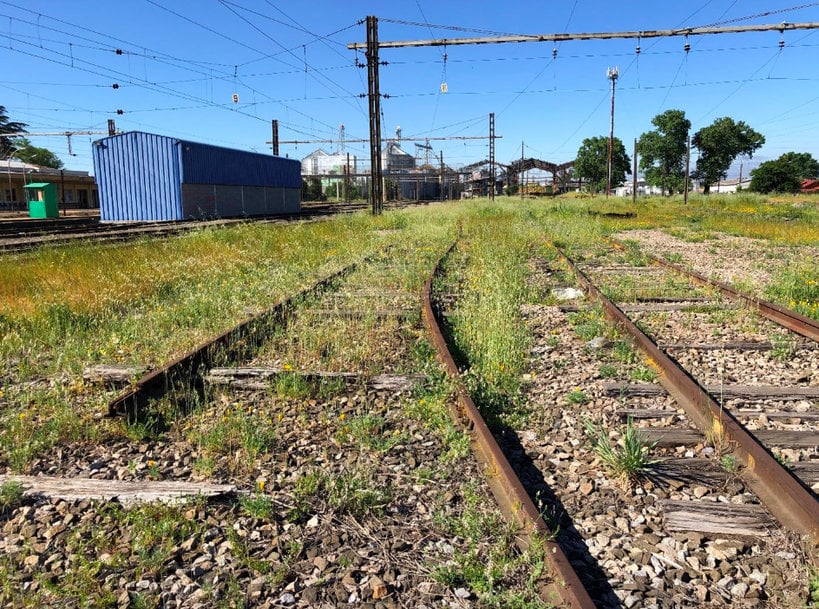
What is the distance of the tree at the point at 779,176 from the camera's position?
8019 centimetres

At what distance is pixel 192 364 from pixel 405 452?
223 cm

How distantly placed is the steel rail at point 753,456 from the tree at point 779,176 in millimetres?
89157

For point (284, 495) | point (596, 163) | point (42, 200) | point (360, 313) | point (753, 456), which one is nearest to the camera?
point (284, 495)

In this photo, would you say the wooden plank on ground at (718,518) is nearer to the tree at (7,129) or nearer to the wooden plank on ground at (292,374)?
the wooden plank on ground at (292,374)

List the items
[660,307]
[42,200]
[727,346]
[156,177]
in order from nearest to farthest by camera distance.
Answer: [727,346] < [660,307] < [156,177] < [42,200]

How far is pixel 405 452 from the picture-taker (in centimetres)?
358

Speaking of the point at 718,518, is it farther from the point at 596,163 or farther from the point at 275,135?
the point at 596,163

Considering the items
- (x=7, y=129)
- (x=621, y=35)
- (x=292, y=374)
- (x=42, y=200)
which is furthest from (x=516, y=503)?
(x=7, y=129)

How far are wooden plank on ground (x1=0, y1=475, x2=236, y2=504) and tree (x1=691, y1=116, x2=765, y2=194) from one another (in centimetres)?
9436

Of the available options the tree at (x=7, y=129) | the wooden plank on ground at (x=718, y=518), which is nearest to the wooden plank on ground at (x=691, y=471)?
the wooden plank on ground at (x=718, y=518)

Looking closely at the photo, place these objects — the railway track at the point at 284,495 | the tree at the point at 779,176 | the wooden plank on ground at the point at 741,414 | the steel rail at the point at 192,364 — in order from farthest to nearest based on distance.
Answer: the tree at the point at 779,176 → the steel rail at the point at 192,364 → the wooden plank on ground at the point at 741,414 → the railway track at the point at 284,495

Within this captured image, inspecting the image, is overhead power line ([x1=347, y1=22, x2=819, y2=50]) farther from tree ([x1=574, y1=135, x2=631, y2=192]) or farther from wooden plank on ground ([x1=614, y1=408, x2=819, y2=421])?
tree ([x1=574, y1=135, x2=631, y2=192])

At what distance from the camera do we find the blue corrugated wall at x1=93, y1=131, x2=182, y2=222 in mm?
29359

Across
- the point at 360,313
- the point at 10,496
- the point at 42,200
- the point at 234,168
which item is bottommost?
the point at 10,496
